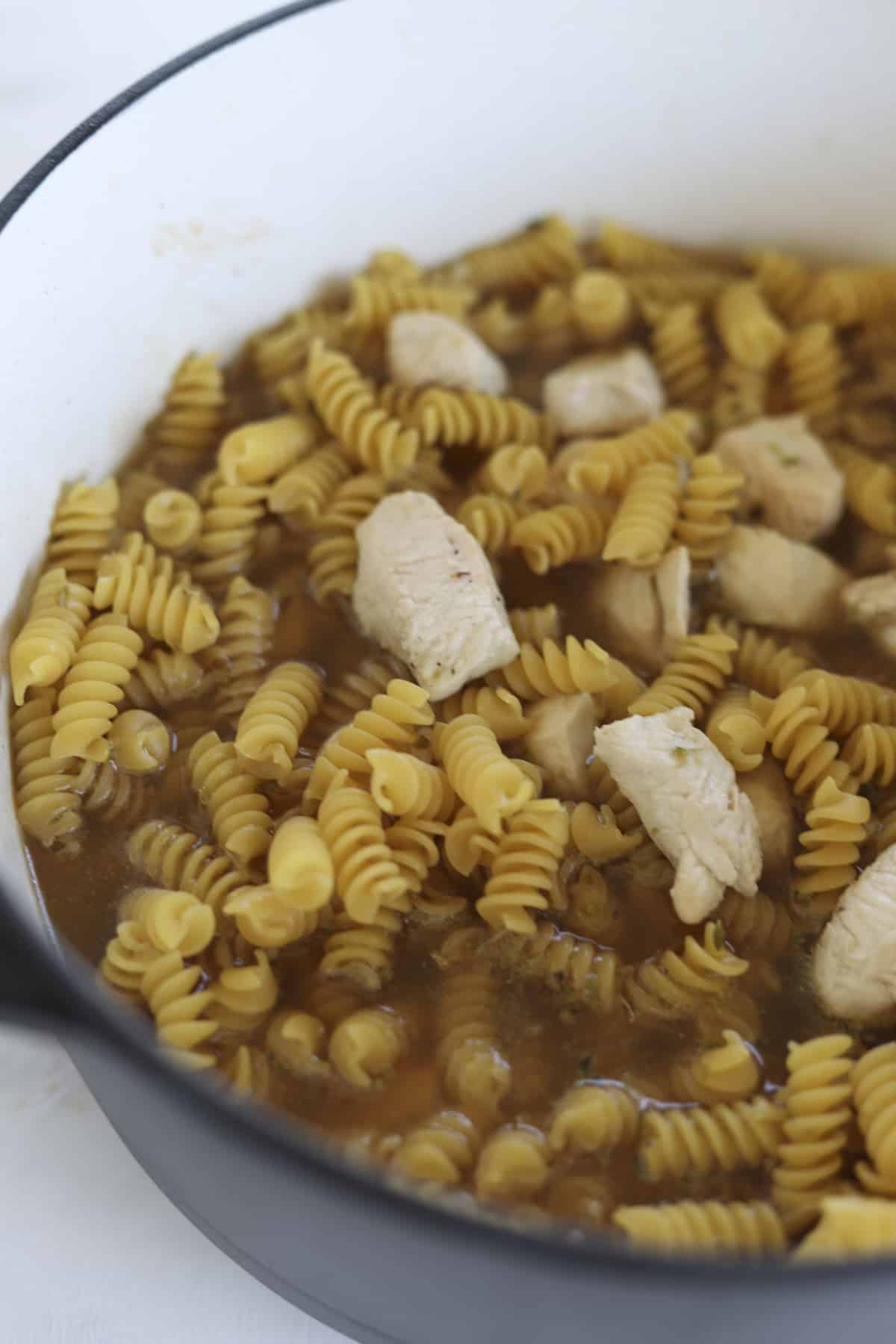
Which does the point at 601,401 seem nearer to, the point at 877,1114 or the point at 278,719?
the point at 278,719

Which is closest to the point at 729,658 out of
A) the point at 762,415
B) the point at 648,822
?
the point at 648,822

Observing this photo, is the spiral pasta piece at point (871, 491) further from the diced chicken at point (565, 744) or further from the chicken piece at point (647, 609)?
the diced chicken at point (565, 744)

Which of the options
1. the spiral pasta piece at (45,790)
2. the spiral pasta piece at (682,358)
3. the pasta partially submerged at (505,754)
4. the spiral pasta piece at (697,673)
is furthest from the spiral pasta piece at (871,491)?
the spiral pasta piece at (45,790)

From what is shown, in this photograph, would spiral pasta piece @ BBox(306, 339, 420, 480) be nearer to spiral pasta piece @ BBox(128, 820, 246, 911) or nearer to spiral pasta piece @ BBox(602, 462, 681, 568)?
spiral pasta piece @ BBox(602, 462, 681, 568)

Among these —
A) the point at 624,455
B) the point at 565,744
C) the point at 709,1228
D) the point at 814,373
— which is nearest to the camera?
the point at 709,1228

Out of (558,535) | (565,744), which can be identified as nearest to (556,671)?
(565,744)
